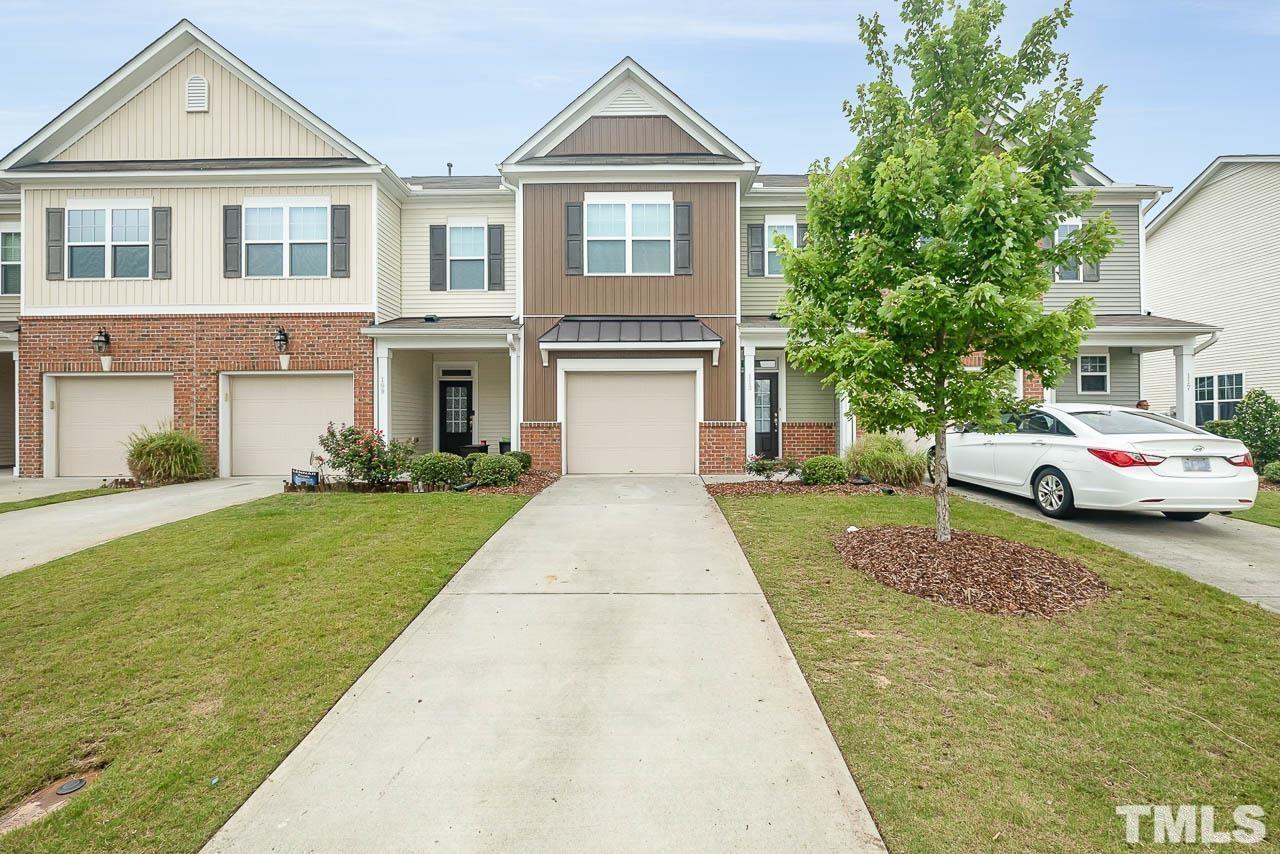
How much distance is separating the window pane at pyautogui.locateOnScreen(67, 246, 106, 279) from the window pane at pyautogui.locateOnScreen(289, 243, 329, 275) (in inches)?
157

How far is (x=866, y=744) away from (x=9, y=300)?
66.9 ft

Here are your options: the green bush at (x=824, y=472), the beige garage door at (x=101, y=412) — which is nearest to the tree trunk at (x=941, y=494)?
the green bush at (x=824, y=472)

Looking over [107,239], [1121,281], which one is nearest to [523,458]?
[107,239]

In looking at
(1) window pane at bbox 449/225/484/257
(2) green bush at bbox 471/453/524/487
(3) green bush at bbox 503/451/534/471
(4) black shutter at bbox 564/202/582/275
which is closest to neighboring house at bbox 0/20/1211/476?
(4) black shutter at bbox 564/202/582/275

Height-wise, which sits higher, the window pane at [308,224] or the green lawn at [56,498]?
the window pane at [308,224]

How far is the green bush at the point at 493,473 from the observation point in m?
10.5

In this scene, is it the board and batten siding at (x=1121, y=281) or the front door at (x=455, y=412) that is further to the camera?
the front door at (x=455, y=412)

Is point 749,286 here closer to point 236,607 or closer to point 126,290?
point 236,607

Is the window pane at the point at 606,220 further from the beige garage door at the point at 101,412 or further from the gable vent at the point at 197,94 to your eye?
the beige garage door at the point at 101,412

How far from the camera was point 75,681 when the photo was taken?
359 cm

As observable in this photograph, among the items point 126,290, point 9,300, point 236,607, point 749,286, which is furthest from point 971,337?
point 9,300

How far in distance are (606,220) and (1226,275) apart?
699 inches

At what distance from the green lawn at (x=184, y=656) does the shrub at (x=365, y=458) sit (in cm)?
335

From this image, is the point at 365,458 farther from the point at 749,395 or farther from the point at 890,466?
the point at 890,466
